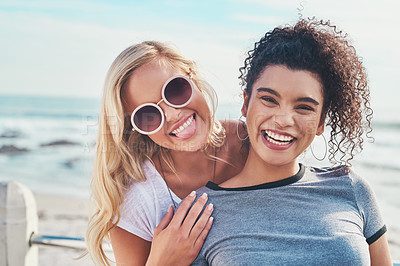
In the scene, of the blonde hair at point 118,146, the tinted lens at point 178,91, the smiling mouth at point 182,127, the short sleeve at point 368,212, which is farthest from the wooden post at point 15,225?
the short sleeve at point 368,212

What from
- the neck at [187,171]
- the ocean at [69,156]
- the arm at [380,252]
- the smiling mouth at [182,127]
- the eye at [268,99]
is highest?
the eye at [268,99]

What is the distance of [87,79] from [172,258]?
119 ft

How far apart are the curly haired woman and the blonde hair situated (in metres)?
0.51

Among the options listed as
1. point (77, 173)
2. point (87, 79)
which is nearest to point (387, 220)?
point (77, 173)

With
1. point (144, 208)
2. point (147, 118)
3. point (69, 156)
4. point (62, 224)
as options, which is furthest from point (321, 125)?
point (69, 156)

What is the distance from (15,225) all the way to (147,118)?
119 centimetres

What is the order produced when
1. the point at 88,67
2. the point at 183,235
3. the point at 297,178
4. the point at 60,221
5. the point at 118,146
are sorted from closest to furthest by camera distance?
the point at 183,235, the point at 297,178, the point at 118,146, the point at 60,221, the point at 88,67

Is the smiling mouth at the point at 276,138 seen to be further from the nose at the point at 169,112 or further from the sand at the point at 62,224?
the sand at the point at 62,224

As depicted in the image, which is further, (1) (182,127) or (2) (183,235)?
(1) (182,127)

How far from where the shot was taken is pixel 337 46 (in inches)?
88.5

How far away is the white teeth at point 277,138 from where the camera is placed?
2.14 m

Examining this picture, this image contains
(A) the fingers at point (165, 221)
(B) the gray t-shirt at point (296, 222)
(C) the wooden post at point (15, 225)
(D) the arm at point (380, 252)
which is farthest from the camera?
(C) the wooden post at point (15, 225)

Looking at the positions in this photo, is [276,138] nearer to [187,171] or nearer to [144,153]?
[187,171]

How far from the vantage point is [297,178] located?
233 cm
